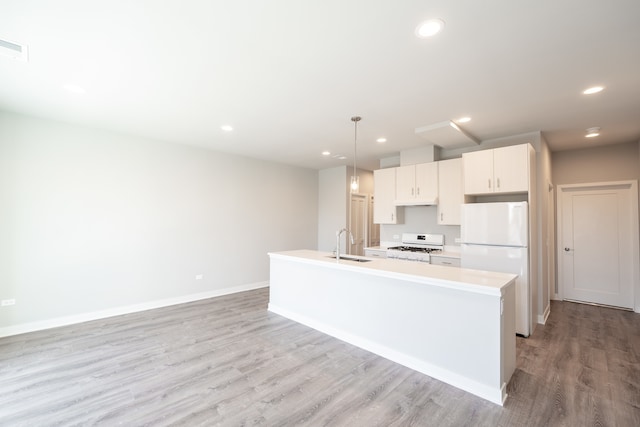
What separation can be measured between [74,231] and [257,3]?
4.07 metres

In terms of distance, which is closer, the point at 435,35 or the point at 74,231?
the point at 435,35

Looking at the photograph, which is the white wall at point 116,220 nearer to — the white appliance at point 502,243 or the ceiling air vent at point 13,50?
the ceiling air vent at point 13,50

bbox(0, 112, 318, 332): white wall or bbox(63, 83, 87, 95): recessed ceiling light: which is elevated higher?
bbox(63, 83, 87, 95): recessed ceiling light

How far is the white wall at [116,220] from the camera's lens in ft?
11.7

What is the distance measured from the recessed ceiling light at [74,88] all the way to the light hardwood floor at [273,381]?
2.80 metres

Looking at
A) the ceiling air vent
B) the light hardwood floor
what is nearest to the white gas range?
the light hardwood floor

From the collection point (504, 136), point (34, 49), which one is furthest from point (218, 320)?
point (504, 136)

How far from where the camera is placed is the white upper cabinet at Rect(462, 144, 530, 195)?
12.0 feet

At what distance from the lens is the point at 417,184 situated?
16.2ft

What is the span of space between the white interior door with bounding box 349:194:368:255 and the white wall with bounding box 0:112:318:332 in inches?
82.4

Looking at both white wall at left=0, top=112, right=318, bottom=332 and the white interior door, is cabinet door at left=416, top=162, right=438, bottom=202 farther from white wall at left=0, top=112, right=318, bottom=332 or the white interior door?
white wall at left=0, top=112, right=318, bottom=332

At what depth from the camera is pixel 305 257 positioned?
3.86m

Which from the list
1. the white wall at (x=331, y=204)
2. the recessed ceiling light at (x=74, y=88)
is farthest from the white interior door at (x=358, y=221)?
the recessed ceiling light at (x=74, y=88)

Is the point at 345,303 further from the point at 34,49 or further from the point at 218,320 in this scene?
the point at 34,49
